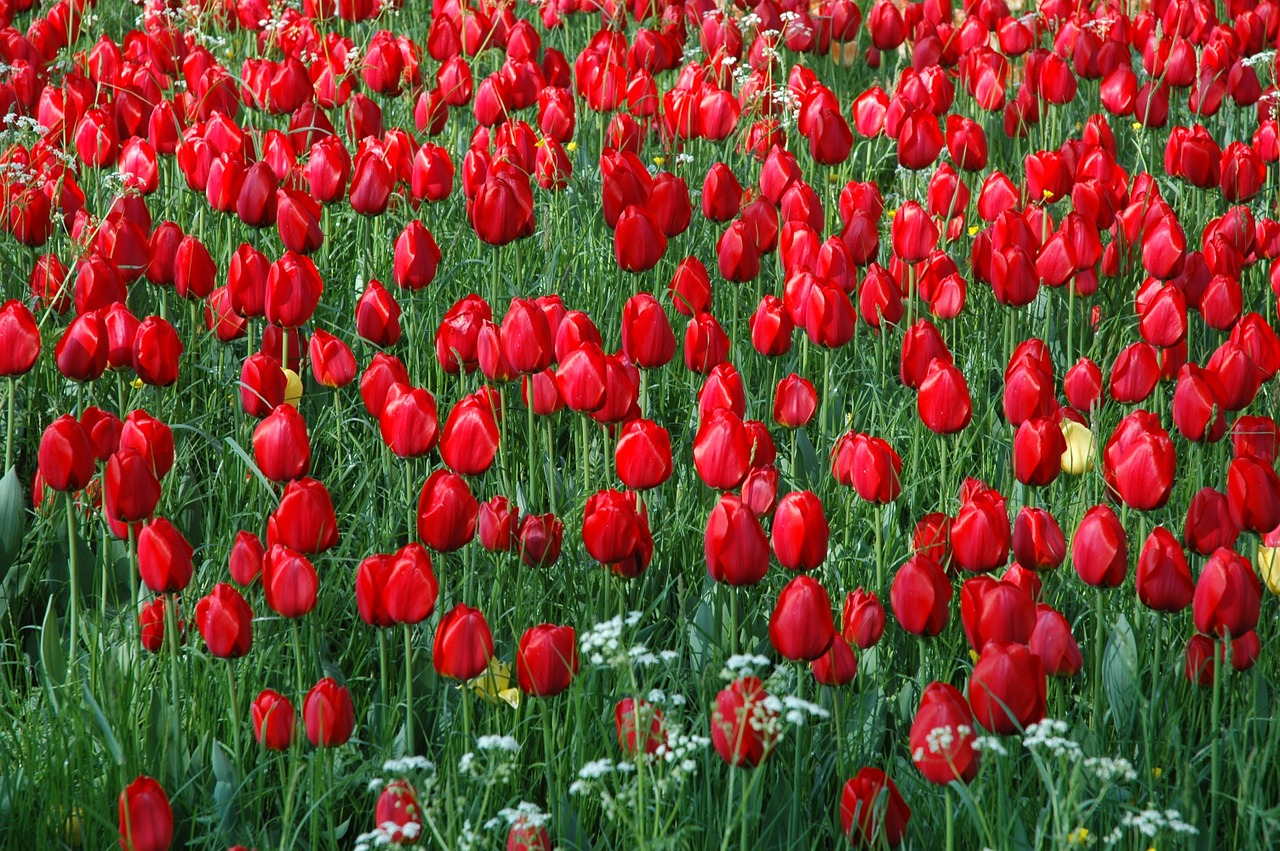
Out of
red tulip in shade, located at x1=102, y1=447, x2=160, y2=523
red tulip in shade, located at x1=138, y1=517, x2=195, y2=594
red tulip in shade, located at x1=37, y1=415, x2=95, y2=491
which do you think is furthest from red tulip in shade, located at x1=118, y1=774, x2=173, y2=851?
red tulip in shade, located at x1=37, y1=415, x2=95, y2=491

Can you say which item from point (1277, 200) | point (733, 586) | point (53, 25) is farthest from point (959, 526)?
point (53, 25)

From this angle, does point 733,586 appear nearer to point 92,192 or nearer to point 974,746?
point 974,746

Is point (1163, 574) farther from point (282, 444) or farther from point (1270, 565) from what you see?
point (282, 444)

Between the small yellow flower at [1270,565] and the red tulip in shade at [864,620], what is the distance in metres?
0.64

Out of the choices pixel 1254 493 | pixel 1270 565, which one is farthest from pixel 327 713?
pixel 1270 565

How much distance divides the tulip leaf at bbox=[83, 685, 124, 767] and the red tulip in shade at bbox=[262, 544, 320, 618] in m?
0.26

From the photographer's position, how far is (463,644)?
188 centimetres

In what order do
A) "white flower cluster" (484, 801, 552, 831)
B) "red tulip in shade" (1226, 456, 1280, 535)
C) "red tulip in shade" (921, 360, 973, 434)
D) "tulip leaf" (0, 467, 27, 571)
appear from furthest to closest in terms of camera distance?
"tulip leaf" (0, 467, 27, 571), "red tulip in shade" (921, 360, 973, 434), "red tulip in shade" (1226, 456, 1280, 535), "white flower cluster" (484, 801, 552, 831)

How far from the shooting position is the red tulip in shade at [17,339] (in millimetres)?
2447

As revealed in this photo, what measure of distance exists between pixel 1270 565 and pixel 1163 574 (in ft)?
1.32

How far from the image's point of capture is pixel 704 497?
8.87 feet

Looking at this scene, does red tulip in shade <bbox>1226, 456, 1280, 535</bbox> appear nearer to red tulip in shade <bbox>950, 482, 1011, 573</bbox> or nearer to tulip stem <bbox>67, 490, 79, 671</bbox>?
red tulip in shade <bbox>950, 482, 1011, 573</bbox>

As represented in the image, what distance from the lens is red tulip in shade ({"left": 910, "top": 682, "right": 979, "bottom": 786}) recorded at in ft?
5.32

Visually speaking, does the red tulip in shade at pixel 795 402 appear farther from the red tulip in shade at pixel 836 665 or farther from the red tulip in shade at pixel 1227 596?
the red tulip in shade at pixel 1227 596
